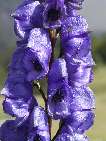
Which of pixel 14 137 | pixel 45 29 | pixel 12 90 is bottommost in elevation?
pixel 14 137

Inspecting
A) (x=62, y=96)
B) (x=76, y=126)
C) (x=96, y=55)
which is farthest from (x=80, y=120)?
(x=96, y=55)

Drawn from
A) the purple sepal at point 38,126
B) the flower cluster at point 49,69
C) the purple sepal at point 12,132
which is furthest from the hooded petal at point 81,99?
the purple sepal at point 12,132

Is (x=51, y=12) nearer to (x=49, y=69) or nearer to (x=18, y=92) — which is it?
(x=49, y=69)

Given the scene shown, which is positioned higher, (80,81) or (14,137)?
(80,81)

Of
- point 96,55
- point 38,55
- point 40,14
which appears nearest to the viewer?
point 38,55

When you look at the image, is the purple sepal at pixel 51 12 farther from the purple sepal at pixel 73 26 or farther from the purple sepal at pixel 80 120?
the purple sepal at pixel 80 120

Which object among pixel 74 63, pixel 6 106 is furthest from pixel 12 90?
pixel 74 63

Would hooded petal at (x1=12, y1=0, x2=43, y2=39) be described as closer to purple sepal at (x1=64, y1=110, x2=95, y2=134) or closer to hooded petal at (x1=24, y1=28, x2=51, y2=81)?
hooded petal at (x1=24, y1=28, x2=51, y2=81)

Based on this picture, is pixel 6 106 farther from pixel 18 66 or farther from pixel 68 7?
pixel 68 7
